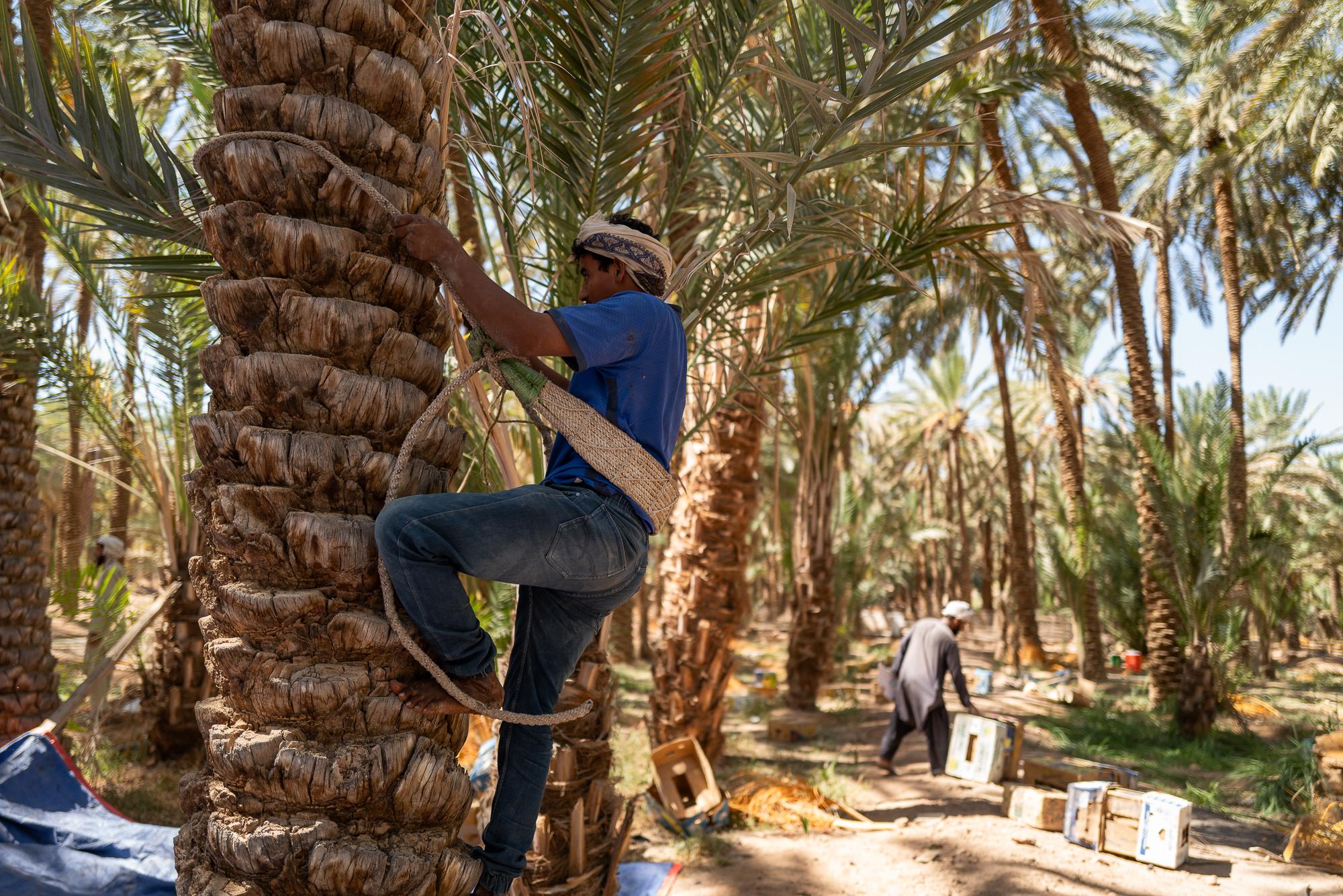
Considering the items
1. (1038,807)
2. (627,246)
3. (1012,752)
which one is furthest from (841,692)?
(627,246)

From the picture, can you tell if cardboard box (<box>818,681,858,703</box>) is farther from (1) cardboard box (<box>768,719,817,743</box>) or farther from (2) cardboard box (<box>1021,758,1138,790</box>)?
(2) cardboard box (<box>1021,758,1138,790</box>)

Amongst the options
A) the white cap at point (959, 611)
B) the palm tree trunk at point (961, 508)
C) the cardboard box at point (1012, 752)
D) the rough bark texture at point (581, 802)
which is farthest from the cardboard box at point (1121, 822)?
the palm tree trunk at point (961, 508)

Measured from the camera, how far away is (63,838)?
3.85 metres

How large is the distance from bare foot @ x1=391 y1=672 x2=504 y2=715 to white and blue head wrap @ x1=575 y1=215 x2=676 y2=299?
1.24 metres

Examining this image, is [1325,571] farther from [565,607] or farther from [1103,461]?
[565,607]

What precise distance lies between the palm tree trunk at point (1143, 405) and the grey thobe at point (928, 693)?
422 centimetres

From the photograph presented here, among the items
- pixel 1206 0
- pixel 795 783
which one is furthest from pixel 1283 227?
pixel 795 783

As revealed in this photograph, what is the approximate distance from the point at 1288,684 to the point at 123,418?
66.1 feet

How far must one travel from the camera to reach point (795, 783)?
27.2 feet

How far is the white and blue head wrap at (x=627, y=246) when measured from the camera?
2.73m

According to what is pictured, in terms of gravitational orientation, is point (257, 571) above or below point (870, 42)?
below

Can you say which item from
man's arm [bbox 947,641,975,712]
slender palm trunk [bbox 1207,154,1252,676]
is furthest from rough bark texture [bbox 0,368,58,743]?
slender palm trunk [bbox 1207,154,1252,676]

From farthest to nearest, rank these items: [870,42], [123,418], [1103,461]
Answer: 1. [1103,461]
2. [123,418]
3. [870,42]

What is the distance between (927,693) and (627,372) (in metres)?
7.77
